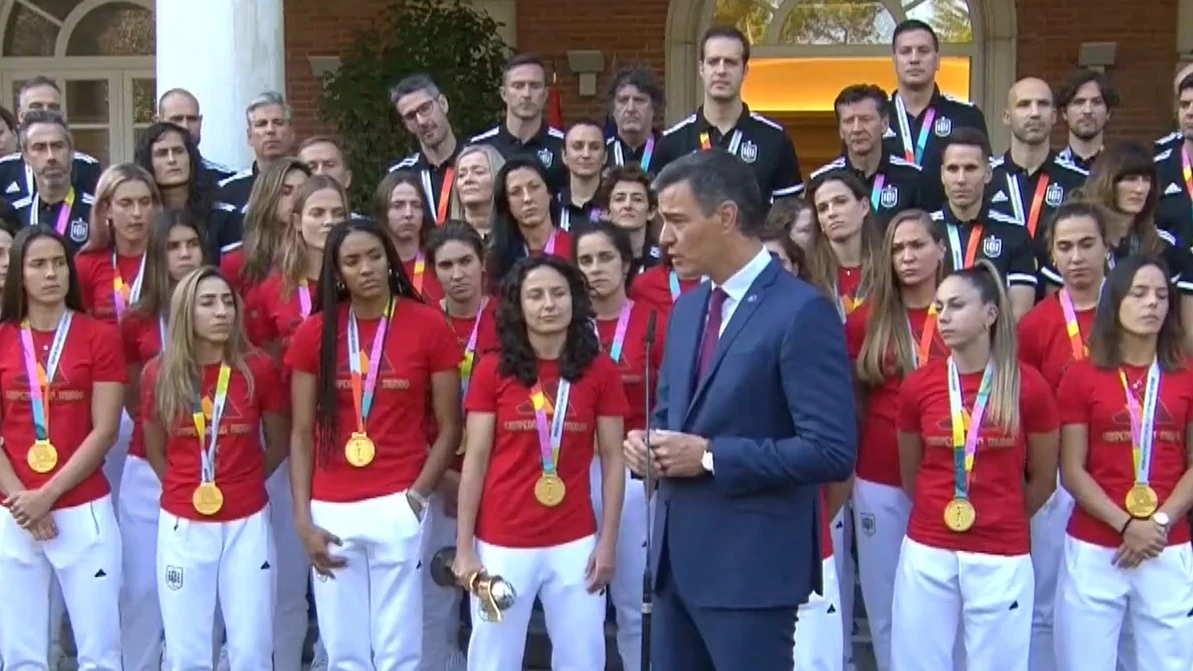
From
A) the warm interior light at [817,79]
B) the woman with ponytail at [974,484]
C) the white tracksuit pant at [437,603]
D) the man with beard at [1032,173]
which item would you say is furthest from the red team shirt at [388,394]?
the warm interior light at [817,79]

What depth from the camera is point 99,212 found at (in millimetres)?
5516

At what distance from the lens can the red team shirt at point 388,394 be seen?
486 centimetres

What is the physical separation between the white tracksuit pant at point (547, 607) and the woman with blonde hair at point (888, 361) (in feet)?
3.32

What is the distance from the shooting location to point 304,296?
5.35 metres

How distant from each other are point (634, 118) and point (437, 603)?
2440mm

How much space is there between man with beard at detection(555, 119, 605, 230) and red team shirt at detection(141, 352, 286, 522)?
60.4 inches

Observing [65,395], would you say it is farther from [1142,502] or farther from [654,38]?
[654,38]

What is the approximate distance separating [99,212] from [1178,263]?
4.07 m

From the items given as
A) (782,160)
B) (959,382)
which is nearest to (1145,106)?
(782,160)

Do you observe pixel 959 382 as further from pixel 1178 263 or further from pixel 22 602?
pixel 22 602

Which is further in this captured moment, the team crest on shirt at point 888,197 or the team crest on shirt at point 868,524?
the team crest on shirt at point 888,197

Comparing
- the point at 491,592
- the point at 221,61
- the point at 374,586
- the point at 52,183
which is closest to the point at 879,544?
the point at 491,592

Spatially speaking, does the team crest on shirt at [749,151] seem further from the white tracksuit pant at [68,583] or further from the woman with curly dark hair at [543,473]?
the white tracksuit pant at [68,583]

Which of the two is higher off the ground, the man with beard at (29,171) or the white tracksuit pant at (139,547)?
the man with beard at (29,171)
